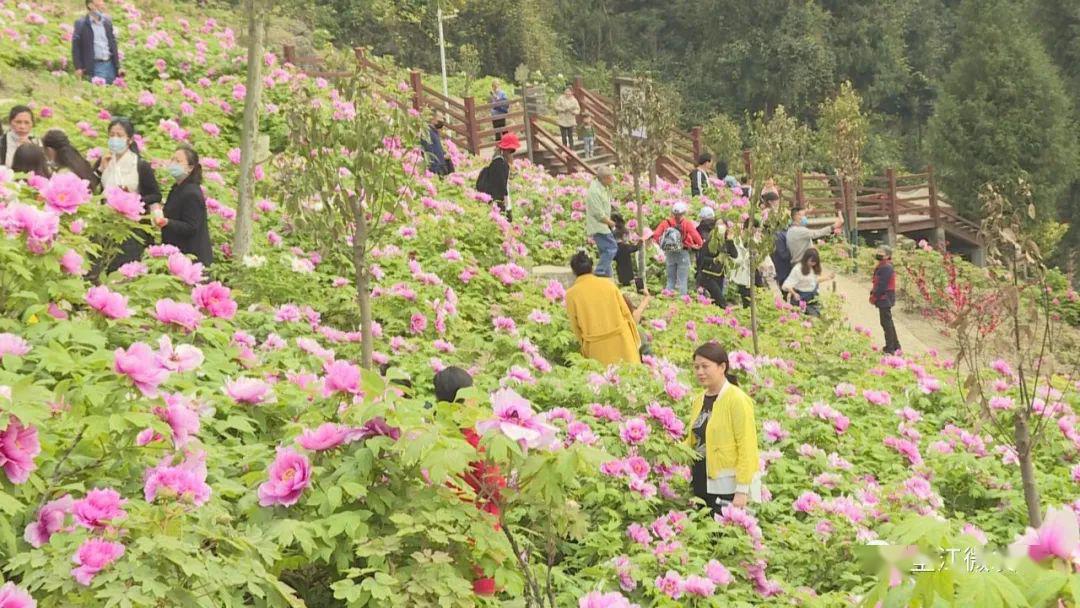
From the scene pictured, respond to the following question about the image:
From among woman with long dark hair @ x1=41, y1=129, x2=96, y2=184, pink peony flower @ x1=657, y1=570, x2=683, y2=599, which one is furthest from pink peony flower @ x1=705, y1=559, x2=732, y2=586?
woman with long dark hair @ x1=41, y1=129, x2=96, y2=184

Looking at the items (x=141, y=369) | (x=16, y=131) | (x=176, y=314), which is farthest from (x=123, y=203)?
(x=16, y=131)

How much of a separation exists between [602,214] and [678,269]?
1236 millimetres

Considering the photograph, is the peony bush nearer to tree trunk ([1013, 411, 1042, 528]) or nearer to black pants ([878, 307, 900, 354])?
tree trunk ([1013, 411, 1042, 528])

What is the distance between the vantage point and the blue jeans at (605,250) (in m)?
11.3

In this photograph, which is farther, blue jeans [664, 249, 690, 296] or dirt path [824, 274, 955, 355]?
dirt path [824, 274, 955, 355]

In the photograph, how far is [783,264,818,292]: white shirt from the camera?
39.2 feet

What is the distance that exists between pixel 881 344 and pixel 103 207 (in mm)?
10617

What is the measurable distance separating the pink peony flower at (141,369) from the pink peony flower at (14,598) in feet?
2.03

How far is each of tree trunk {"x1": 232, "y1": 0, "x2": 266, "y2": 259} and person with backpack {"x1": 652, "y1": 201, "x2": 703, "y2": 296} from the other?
17.2ft

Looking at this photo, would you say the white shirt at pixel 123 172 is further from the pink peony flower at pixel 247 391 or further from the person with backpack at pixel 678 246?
the person with backpack at pixel 678 246

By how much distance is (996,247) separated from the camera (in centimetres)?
439

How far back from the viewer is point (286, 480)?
2941 mm

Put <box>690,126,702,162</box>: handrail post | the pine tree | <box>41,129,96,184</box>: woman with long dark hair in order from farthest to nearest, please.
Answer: the pine tree, <box>690,126,702,162</box>: handrail post, <box>41,129,96,184</box>: woman with long dark hair

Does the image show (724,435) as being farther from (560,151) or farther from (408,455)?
(560,151)
